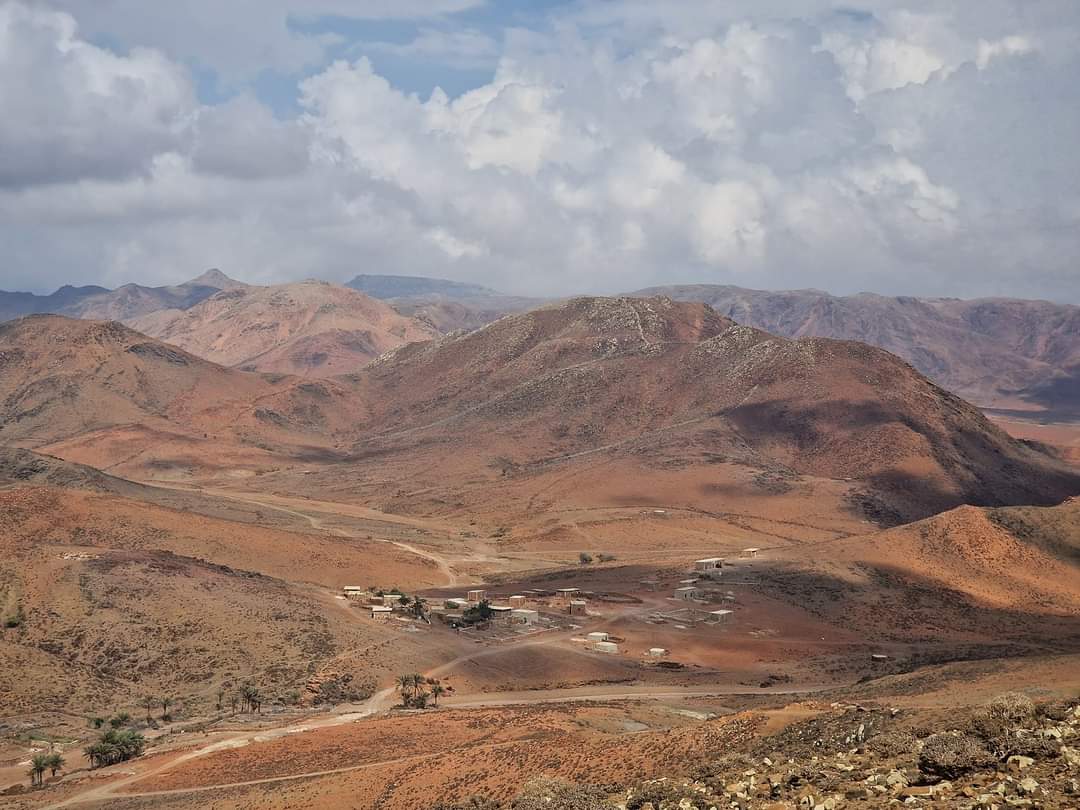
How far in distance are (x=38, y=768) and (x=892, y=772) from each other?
3097 centimetres

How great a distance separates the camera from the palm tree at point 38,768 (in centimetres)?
3678

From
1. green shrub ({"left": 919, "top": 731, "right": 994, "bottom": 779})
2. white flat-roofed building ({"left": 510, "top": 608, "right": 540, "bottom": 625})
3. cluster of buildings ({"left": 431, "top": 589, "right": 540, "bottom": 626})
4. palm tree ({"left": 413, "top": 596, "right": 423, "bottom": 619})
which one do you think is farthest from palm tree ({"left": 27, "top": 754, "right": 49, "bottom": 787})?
white flat-roofed building ({"left": 510, "top": 608, "right": 540, "bottom": 625})

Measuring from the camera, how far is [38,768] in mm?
36781

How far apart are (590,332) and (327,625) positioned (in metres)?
128

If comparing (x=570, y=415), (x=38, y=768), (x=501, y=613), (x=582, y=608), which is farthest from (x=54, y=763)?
(x=570, y=415)

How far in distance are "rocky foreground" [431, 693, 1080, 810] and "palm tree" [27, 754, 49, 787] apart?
1958 cm

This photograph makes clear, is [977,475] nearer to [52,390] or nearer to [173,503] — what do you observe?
[173,503]

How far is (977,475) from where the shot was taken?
12425 cm

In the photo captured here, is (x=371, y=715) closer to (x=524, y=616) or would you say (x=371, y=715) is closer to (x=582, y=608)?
(x=524, y=616)

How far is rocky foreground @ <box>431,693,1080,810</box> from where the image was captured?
15742 mm

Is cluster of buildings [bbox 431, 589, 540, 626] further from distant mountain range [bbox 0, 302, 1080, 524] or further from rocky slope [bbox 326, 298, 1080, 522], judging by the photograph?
rocky slope [bbox 326, 298, 1080, 522]

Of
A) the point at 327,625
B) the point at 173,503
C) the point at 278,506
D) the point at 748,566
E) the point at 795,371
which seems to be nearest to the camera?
the point at 327,625

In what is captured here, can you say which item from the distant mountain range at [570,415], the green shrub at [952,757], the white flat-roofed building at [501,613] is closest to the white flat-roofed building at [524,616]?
the white flat-roofed building at [501,613]

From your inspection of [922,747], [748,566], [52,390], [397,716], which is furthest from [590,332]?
[922,747]
